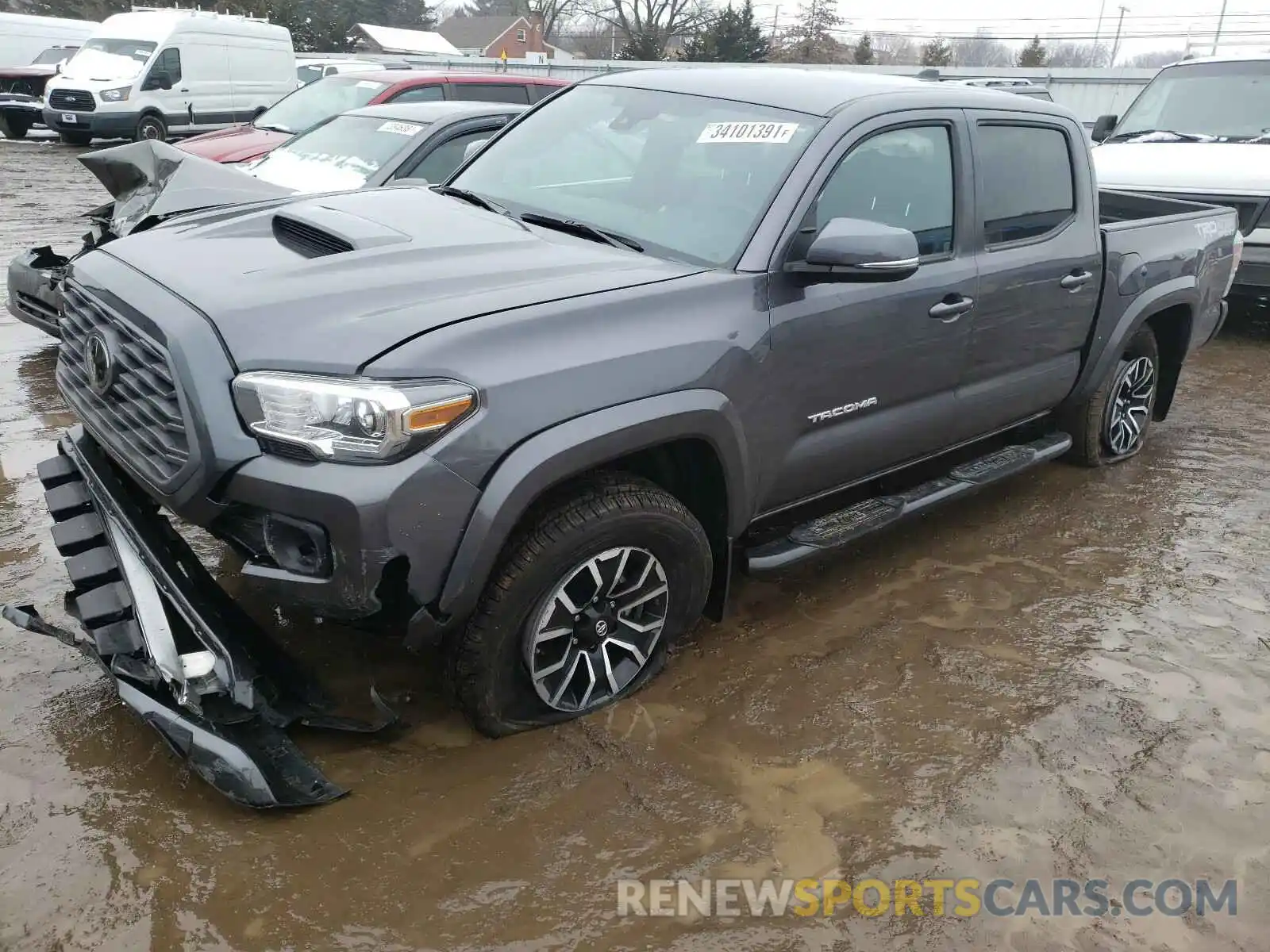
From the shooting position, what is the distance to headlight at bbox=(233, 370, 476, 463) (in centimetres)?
240

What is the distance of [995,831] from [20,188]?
1440 centimetres

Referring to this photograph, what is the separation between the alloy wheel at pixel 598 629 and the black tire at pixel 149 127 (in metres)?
16.8

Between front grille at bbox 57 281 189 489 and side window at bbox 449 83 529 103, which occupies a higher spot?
side window at bbox 449 83 529 103

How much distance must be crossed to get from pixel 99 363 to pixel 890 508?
2.71 metres

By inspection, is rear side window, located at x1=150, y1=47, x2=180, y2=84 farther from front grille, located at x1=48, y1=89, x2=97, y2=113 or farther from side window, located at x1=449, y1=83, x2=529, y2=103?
side window, located at x1=449, y1=83, x2=529, y2=103

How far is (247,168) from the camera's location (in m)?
7.55

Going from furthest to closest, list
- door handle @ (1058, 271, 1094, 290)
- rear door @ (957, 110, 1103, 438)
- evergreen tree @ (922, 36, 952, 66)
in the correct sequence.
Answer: evergreen tree @ (922, 36, 952, 66), door handle @ (1058, 271, 1094, 290), rear door @ (957, 110, 1103, 438)

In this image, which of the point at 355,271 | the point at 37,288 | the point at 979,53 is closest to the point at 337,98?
the point at 37,288

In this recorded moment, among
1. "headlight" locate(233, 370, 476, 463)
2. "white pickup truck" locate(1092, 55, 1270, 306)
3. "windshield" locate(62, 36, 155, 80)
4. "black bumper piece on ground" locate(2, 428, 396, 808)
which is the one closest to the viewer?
"headlight" locate(233, 370, 476, 463)

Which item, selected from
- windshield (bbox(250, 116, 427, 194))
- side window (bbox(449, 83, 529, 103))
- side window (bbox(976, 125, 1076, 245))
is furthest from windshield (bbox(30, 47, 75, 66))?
side window (bbox(976, 125, 1076, 245))

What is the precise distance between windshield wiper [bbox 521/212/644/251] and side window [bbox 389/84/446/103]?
226 inches

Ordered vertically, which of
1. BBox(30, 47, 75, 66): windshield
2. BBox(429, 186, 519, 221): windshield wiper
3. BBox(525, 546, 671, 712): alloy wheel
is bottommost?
BBox(525, 546, 671, 712): alloy wheel

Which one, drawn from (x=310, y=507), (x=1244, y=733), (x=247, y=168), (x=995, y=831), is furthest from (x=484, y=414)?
(x=247, y=168)

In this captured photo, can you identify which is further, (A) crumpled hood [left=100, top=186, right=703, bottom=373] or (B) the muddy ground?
(A) crumpled hood [left=100, top=186, right=703, bottom=373]
